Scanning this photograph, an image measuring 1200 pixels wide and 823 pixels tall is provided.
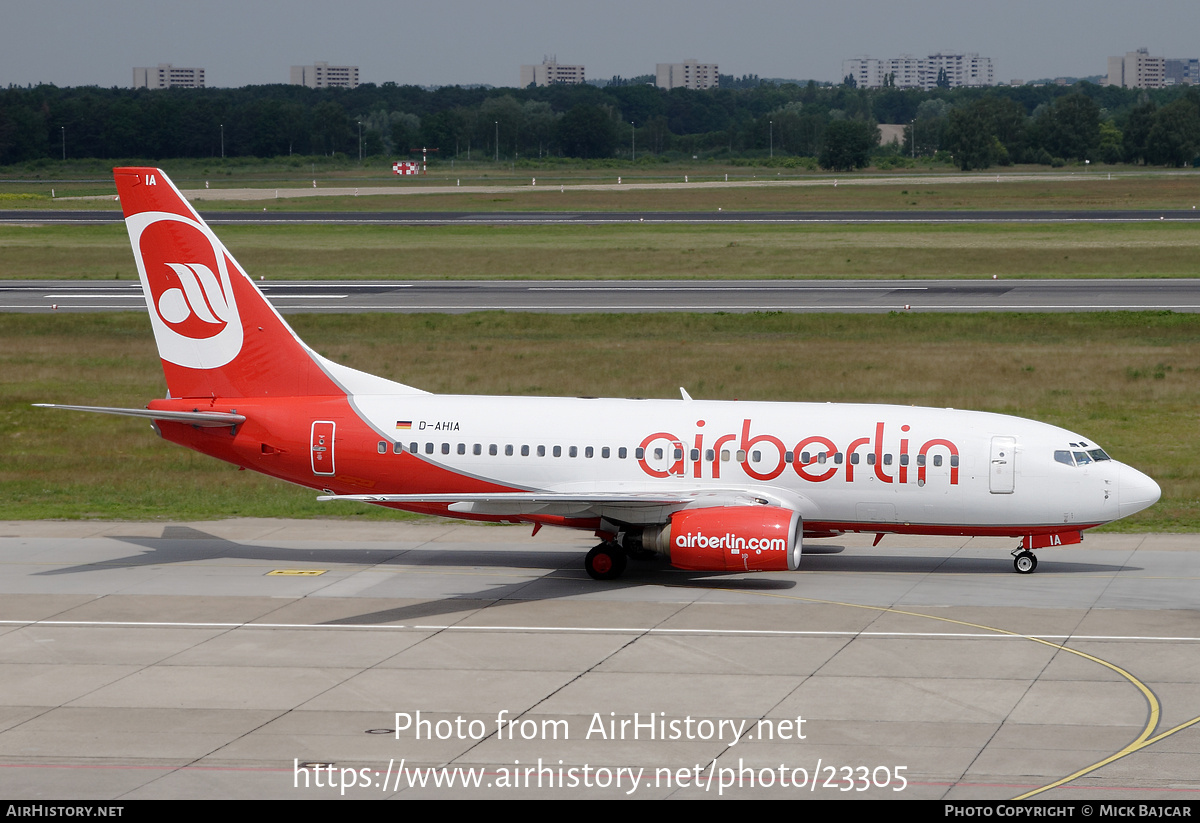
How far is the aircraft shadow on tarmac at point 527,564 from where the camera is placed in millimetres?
30078

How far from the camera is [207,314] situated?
33531 millimetres

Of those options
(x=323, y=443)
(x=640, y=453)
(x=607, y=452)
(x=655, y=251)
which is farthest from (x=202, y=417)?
(x=655, y=251)

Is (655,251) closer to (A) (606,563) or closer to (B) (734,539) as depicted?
(A) (606,563)

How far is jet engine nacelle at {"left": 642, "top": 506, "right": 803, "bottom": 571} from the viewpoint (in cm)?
2880

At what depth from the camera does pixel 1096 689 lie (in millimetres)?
23000

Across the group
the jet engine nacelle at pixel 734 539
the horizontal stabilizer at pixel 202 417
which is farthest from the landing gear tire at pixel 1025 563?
the horizontal stabilizer at pixel 202 417

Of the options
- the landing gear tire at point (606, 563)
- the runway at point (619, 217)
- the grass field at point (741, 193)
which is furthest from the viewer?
the grass field at point (741, 193)

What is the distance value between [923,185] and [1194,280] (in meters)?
85.8

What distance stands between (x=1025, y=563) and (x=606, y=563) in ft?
31.5

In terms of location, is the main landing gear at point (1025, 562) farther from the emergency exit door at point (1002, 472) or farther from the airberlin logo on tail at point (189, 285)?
the airberlin logo on tail at point (189, 285)

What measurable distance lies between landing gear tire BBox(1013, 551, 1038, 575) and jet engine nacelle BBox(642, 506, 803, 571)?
18.4 feet

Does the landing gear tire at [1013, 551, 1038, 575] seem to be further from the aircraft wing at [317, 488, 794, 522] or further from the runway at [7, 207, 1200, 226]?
the runway at [7, 207, 1200, 226]

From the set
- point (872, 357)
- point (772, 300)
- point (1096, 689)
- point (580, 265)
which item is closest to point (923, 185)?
point (580, 265)

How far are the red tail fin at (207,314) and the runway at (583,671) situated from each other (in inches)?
173
